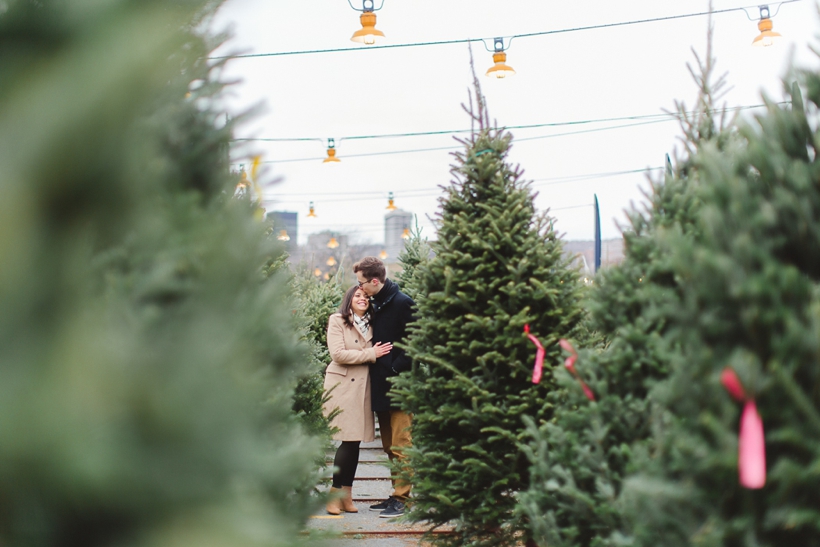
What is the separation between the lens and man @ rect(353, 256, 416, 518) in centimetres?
686

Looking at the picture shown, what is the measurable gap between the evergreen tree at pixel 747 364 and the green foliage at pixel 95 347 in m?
1.32

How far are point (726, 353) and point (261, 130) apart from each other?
1.28m

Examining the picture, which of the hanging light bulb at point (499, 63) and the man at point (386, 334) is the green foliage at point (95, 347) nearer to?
the man at point (386, 334)

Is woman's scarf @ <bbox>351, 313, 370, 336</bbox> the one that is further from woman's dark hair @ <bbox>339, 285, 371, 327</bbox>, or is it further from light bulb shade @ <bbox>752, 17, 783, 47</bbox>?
light bulb shade @ <bbox>752, 17, 783, 47</bbox>

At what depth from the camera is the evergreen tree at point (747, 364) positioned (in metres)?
1.65

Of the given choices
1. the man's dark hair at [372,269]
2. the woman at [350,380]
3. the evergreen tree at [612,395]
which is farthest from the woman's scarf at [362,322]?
the evergreen tree at [612,395]

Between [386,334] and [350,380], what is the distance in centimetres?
61

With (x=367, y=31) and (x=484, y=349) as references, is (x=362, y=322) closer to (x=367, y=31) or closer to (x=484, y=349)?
(x=484, y=349)

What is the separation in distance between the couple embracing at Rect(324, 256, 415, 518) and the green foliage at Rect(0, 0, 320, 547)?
6.09 meters

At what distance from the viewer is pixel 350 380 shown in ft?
23.0

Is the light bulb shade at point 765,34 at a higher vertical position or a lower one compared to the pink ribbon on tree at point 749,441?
higher

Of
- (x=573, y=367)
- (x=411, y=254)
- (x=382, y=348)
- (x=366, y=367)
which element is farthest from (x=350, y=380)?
(x=411, y=254)

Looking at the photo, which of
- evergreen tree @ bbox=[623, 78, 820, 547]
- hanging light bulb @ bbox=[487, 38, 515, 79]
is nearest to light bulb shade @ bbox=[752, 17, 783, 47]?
hanging light bulb @ bbox=[487, 38, 515, 79]

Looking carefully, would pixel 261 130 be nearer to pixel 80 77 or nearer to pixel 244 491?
pixel 80 77
